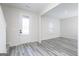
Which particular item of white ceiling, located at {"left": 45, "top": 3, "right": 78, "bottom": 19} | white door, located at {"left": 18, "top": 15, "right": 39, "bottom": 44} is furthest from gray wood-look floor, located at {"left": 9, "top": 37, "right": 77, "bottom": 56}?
white ceiling, located at {"left": 45, "top": 3, "right": 78, "bottom": 19}

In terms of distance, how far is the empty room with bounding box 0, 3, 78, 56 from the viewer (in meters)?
2.16

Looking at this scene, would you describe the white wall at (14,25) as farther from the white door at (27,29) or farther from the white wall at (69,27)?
the white wall at (69,27)

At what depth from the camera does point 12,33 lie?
3.04 m

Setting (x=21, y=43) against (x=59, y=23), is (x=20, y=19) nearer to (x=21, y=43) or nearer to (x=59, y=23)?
(x=21, y=43)

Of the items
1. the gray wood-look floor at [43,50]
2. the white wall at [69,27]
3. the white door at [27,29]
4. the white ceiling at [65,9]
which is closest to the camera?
the gray wood-look floor at [43,50]

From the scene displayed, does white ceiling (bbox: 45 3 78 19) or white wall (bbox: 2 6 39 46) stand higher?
white ceiling (bbox: 45 3 78 19)

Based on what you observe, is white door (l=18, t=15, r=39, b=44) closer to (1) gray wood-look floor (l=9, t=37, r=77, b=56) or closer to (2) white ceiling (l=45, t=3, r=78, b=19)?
(1) gray wood-look floor (l=9, t=37, r=77, b=56)

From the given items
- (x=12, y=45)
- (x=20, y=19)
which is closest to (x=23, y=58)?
(x=12, y=45)

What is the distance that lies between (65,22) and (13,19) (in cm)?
536

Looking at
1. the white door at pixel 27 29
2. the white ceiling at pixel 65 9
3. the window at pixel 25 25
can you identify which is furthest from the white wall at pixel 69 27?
the window at pixel 25 25

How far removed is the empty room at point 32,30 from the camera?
2156mm

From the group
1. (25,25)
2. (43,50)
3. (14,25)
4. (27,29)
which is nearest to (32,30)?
(27,29)

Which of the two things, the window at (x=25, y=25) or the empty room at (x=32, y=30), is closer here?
the empty room at (x=32, y=30)

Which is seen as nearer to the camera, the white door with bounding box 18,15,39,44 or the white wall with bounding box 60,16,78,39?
the white door with bounding box 18,15,39,44
